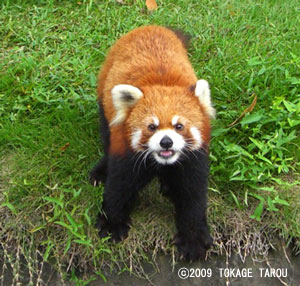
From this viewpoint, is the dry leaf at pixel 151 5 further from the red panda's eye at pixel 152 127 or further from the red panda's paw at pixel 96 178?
the red panda's eye at pixel 152 127

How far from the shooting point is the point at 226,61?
3.72 metres

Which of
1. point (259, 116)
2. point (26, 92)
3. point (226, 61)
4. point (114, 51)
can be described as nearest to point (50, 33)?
point (26, 92)

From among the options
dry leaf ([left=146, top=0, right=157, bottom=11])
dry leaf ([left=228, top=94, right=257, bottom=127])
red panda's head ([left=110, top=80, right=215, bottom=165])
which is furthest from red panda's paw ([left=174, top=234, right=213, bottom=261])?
dry leaf ([left=146, top=0, right=157, bottom=11])

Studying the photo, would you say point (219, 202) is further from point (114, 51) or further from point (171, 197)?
point (114, 51)

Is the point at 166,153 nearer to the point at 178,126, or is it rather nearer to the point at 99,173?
the point at 178,126

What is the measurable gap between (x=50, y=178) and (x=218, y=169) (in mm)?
1045

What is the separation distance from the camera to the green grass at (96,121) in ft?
9.22

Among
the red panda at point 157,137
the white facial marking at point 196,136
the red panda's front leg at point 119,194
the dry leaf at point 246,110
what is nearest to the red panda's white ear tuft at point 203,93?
the red panda at point 157,137

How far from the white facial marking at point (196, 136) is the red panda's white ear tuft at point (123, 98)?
32 centimetres

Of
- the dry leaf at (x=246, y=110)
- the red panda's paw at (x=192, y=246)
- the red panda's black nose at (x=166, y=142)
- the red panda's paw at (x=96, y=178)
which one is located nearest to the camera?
Answer: the red panda's black nose at (x=166, y=142)

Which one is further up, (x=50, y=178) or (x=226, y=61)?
(x=226, y=61)

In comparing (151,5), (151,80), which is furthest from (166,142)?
(151,5)

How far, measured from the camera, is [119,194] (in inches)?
106

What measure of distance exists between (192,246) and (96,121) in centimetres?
113
